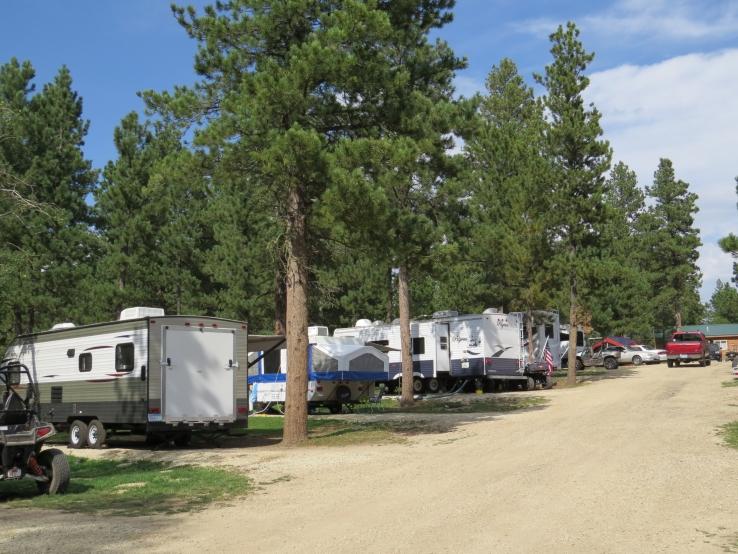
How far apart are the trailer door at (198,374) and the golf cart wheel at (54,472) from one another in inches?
188

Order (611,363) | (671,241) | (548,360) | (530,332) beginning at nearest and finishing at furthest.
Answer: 1. (530,332)
2. (548,360)
3. (611,363)
4. (671,241)

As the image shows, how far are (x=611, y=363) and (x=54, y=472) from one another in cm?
3944

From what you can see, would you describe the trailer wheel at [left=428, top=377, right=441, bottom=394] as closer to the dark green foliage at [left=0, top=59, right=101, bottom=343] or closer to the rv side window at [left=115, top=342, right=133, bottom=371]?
the dark green foliage at [left=0, top=59, right=101, bottom=343]

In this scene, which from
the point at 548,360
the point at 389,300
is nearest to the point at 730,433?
the point at 548,360

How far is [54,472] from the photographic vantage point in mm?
10266

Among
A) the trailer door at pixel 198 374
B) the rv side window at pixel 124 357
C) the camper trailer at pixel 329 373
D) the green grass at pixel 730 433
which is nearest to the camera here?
the green grass at pixel 730 433

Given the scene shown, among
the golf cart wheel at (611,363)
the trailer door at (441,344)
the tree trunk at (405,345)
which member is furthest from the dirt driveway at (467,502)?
the golf cart wheel at (611,363)

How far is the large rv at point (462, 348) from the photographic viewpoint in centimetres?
3023

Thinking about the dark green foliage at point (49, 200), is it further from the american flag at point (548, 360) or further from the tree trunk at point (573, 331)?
the tree trunk at point (573, 331)

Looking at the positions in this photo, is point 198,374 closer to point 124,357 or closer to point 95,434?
point 124,357

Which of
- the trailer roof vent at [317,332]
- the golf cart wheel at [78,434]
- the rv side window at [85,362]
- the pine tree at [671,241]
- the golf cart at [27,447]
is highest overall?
the pine tree at [671,241]

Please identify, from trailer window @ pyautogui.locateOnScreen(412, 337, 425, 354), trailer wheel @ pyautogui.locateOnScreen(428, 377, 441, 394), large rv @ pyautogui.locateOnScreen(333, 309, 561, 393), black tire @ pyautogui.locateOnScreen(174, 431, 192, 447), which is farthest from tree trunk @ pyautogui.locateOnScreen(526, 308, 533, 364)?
black tire @ pyautogui.locateOnScreen(174, 431, 192, 447)

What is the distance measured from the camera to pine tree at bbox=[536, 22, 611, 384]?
32.1m

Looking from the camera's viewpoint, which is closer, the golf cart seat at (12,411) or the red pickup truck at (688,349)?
the golf cart seat at (12,411)
